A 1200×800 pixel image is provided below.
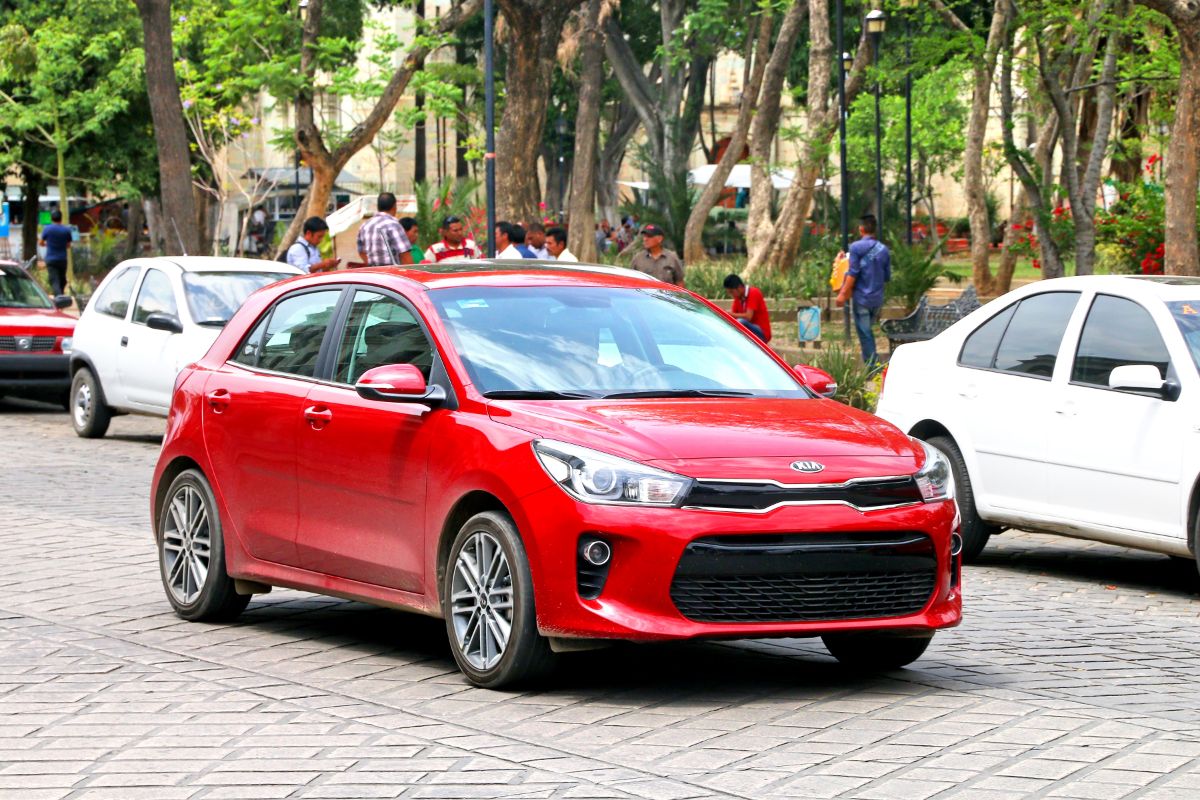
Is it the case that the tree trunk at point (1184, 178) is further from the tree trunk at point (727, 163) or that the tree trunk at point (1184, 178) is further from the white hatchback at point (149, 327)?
the tree trunk at point (727, 163)

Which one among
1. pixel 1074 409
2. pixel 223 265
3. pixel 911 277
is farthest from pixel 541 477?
pixel 911 277

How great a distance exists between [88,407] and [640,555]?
14.0 meters

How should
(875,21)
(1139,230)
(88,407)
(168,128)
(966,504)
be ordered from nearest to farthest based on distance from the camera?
(966,504)
(88,407)
(1139,230)
(168,128)
(875,21)

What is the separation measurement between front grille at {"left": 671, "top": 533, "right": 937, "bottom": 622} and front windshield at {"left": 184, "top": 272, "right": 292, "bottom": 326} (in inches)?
477

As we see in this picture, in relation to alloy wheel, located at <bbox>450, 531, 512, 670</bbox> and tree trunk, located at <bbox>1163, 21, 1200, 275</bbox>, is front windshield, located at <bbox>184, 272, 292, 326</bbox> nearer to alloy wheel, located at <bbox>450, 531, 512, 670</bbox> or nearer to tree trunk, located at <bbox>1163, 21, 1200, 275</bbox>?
tree trunk, located at <bbox>1163, 21, 1200, 275</bbox>

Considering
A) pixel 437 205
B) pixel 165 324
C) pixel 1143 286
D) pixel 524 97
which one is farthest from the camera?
pixel 437 205

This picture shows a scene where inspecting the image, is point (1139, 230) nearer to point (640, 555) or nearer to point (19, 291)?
point (19, 291)

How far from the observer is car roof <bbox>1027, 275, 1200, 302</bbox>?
10.6 metres

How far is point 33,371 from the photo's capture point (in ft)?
72.4

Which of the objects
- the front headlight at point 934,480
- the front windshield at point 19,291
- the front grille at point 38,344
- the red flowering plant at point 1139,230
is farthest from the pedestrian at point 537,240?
the front headlight at point 934,480

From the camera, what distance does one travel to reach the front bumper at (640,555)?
6875mm

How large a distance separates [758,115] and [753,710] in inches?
1370

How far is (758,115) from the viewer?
41.1m

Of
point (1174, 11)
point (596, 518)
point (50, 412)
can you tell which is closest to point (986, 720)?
point (596, 518)
